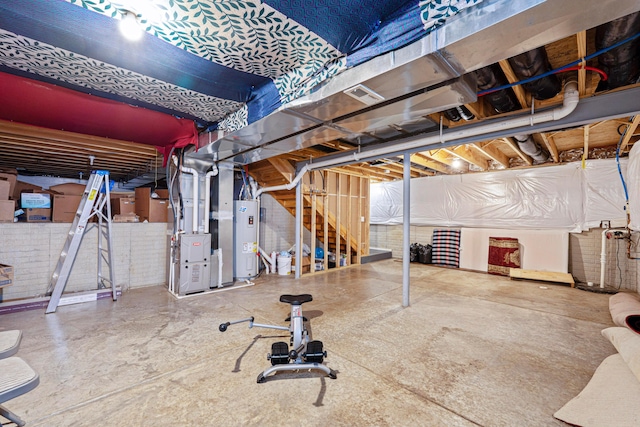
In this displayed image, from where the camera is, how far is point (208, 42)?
1.83 metres

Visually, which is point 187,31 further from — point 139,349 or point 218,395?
point 139,349

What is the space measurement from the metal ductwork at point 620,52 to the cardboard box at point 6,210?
638 cm

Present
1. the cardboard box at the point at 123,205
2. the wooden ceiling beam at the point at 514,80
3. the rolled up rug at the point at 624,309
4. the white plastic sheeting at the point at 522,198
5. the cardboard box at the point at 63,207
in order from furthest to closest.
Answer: the cardboard box at the point at 123,205, the white plastic sheeting at the point at 522,198, the cardboard box at the point at 63,207, the rolled up rug at the point at 624,309, the wooden ceiling beam at the point at 514,80

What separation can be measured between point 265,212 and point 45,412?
185 inches

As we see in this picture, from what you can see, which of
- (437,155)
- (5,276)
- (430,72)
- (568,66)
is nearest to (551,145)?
(437,155)

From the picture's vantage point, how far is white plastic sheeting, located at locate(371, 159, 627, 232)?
4.67 metres

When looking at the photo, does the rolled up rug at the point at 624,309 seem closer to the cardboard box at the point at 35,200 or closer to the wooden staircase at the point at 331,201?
the wooden staircase at the point at 331,201

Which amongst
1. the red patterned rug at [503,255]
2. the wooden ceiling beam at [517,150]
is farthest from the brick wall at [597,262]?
the wooden ceiling beam at [517,150]

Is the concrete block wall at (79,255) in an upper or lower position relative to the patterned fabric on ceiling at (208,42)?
lower

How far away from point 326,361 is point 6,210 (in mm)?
4756

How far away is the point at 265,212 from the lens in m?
6.18

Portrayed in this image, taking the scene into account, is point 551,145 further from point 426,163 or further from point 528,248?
point 528,248

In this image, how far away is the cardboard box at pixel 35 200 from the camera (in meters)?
4.03

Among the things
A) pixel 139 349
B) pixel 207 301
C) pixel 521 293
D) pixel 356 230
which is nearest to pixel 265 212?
pixel 356 230
